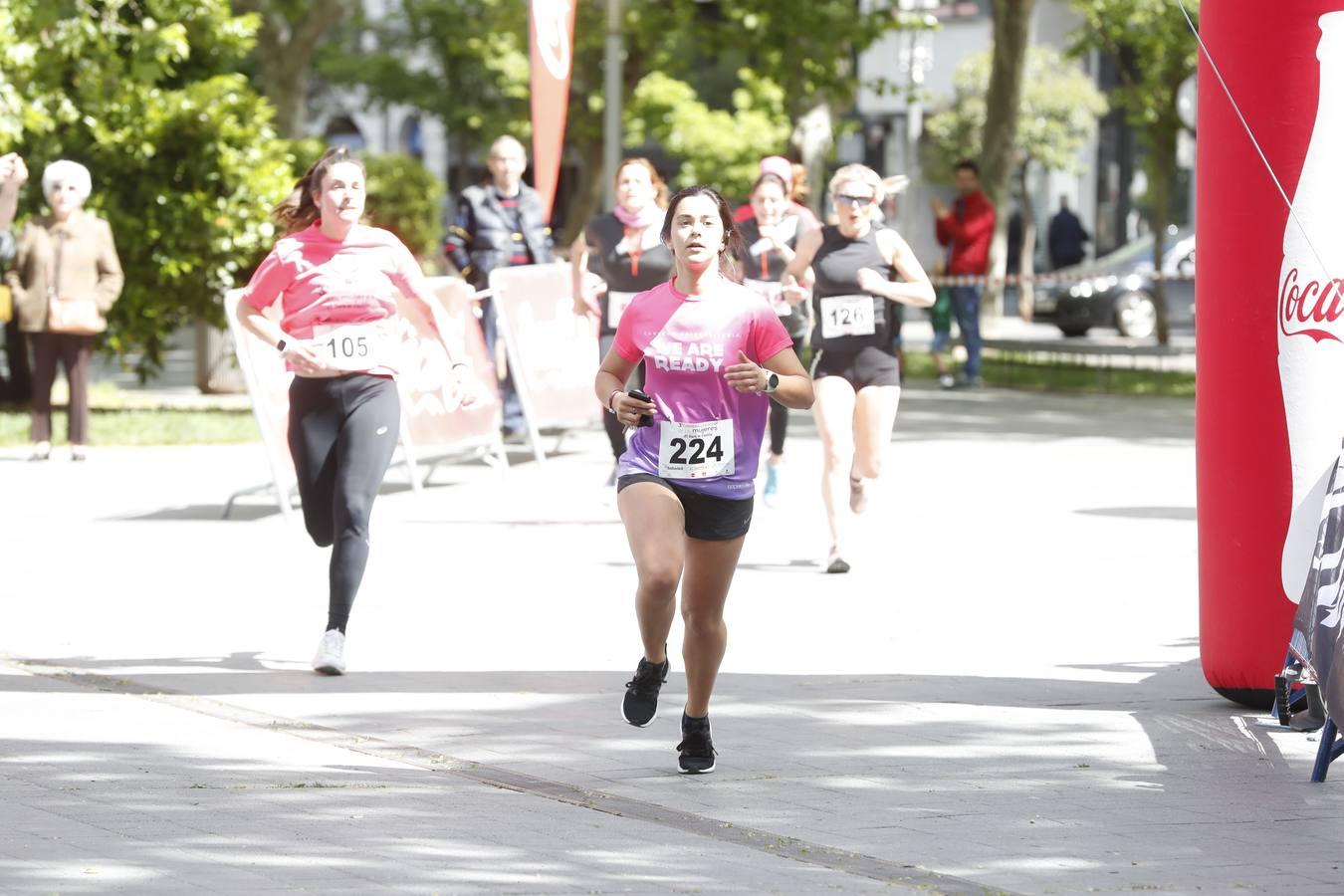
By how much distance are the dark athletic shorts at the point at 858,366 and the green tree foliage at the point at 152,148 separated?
361 inches

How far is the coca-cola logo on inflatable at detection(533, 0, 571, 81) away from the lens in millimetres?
12891

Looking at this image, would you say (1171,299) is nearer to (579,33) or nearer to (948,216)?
(579,33)

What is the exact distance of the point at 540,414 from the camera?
16203mm

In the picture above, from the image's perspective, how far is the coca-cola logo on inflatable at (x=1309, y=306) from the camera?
7.35 metres

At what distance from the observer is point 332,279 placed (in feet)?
29.4

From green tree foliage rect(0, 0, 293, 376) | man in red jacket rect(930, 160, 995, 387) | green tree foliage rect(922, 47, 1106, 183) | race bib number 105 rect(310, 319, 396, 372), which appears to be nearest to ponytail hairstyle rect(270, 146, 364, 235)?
race bib number 105 rect(310, 319, 396, 372)

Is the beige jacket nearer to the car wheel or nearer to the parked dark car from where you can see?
the parked dark car

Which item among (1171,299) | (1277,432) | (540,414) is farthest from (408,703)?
(1171,299)

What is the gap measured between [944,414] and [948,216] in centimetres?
430

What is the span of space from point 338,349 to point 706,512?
232 cm

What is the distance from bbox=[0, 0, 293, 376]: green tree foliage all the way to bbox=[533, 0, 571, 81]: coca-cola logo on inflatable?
6.57m

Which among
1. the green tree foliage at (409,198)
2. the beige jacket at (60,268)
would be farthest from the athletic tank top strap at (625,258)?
the green tree foliage at (409,198)

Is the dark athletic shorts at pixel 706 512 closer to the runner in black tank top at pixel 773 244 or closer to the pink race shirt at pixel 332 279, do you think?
the pink race shirt at pixel 332 279

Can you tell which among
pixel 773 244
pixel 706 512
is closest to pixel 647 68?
pixel 773 244
